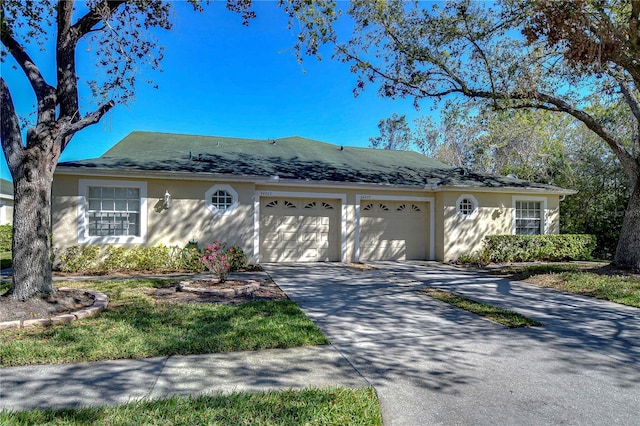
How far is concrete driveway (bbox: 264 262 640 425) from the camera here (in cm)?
296

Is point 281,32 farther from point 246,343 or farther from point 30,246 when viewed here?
point 246,343

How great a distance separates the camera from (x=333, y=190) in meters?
12.2

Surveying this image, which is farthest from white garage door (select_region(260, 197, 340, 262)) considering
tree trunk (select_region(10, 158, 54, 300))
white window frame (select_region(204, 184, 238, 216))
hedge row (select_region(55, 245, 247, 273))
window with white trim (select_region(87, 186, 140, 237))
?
tree trunk (select_region(10, 158, 54, 300))

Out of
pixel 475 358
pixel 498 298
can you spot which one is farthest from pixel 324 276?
pixel 475 358

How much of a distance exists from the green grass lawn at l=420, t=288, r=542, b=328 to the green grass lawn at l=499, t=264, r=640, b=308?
8.26 feet

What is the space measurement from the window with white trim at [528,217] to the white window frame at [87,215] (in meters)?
12.6

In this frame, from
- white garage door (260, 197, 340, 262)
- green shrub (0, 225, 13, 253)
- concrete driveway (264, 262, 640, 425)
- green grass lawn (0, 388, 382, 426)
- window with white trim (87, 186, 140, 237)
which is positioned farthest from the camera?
green shrub (0, 225, 13, 253)

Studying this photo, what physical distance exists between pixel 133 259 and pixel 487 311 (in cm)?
859

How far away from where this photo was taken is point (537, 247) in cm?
1316

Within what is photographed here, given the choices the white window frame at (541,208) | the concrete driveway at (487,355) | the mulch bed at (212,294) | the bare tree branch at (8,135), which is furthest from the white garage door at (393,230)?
the bare tree branch at (8,135)

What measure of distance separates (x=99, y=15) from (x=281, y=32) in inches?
200

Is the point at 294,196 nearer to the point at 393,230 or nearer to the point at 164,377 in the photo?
the point at 393,230

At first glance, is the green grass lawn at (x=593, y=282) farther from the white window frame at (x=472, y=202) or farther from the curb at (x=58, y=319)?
the curb at (x=58, y=319)

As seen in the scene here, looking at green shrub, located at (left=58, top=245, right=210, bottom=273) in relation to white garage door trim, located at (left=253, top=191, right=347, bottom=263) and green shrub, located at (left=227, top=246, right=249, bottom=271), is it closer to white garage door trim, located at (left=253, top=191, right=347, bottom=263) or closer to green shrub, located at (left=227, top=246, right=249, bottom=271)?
green shrub, located at (left=227, top=246, right=249, bottom=271)
